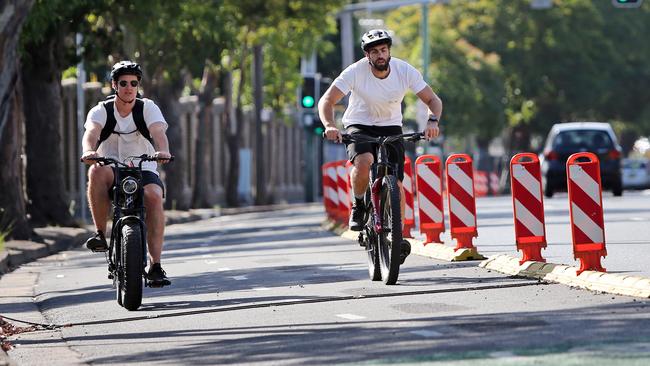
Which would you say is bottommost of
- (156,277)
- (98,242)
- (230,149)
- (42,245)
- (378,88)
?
(230,149)

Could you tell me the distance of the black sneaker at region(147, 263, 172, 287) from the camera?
12.3 metres

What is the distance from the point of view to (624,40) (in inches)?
3132

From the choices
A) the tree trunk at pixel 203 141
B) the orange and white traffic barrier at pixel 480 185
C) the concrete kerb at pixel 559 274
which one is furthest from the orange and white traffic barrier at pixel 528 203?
the orange and white traffic barrier at pixel 480 185

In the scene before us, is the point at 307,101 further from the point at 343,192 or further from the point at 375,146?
the point at 375,146

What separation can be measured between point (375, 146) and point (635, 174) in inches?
2113

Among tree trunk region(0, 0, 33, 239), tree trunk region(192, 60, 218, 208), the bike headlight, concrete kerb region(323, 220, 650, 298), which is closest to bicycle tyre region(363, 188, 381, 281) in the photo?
concrete kerb region(323, 220, 650, 298)

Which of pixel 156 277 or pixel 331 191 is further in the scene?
pixel 331 191

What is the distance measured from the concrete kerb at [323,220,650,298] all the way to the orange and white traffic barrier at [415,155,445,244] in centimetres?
73

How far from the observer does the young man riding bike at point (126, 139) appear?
40.8 feet

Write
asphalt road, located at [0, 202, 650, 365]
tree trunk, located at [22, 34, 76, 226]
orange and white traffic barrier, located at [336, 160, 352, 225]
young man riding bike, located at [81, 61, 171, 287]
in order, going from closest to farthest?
asphalt road, located at [0, 202, 650, 365] → young man riding bike, located at [81, 61, 171, 287] → orange and white traffic barrier, located at [336, 160, 352, 225] → tree trunk, located at [22, 34, 76, 226]

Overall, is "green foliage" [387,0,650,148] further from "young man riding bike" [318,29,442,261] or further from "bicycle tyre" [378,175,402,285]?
"bicycle tyre" [378,175,402,285]

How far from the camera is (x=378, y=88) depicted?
529 inches

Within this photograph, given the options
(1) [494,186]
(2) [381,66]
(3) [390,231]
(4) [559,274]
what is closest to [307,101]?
(1) [494,186]

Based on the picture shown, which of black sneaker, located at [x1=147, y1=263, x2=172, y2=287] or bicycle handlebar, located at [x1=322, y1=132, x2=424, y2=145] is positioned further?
bicycle handlebar, located at [x1=322, y1=132, x2=424, y2=145]
